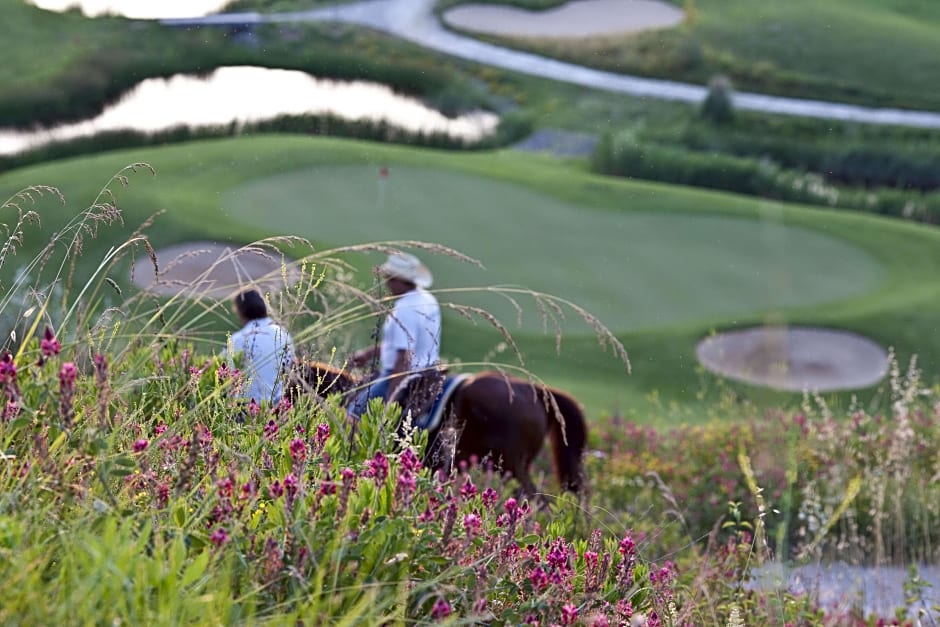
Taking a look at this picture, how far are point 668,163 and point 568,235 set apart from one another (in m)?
4.86

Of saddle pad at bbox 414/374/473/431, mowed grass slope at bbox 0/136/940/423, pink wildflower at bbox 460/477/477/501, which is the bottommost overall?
mowed grass slope at bbox 0/136/940/423

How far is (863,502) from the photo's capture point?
8.69m

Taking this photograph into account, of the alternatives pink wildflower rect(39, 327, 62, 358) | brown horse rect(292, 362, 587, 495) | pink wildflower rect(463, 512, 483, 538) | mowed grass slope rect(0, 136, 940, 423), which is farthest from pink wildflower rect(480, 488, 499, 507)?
mowed grass slope rect(0, 136, 940, 423)

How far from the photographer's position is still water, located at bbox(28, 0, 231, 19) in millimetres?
26438

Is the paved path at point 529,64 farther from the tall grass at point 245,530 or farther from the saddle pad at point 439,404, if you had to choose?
the tall grass at point 245,530

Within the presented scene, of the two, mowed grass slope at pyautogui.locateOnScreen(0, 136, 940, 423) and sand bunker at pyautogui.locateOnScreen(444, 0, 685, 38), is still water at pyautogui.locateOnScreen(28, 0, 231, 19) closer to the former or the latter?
sand bunker at pyautogui.locateOnScreen(444, 0, 685, 38)

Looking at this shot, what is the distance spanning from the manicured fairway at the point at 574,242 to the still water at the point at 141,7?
1071 centimetres

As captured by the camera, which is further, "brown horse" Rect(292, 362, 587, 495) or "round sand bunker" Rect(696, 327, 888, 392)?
"round sand bunker" Rect(696, 327, 888, 392)

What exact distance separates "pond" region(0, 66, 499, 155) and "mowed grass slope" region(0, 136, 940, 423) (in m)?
1.70

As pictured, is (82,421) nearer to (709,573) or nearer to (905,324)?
(709,573)

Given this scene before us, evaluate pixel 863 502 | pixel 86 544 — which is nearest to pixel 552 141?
pixel 863 502

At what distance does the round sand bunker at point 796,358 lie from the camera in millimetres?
12672

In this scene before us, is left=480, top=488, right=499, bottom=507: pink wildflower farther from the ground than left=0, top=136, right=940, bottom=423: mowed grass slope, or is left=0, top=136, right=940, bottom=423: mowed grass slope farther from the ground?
left=480, top=488, right=499, bottom=507: pink wildflower

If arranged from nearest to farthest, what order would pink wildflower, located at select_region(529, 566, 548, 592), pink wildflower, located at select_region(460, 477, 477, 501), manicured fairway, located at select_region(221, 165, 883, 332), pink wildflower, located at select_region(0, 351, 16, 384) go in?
pink wildflower, located at select_region(0, 351, 16, 384) < pink wildflower, located at select_region(529, 566, 548, 592) < pink wildflower, located at select_region(460, 477, 477, 501) < manicured fairway, located at select_region(221, 165, 883, 332)
